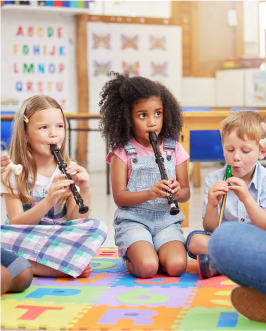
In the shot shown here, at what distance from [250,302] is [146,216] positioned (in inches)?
23.4

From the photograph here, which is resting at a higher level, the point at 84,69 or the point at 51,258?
the point at 84,69

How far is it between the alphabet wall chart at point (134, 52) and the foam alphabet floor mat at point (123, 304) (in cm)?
343

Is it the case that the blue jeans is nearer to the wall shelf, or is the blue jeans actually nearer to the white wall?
the wall shelf

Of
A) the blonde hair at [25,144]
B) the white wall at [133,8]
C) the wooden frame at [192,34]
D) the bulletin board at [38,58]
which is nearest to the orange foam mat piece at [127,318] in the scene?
the blonde hair at [25,144]

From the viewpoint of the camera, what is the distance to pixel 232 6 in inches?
193

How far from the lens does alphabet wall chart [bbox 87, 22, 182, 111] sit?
4523mm

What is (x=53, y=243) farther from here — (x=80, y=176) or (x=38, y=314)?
(x=38, y=314)

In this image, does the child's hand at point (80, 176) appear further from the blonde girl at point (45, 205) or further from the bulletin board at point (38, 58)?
the bulletin board at point (38, 58)

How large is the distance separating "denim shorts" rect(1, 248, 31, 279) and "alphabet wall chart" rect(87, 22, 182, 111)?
3.51 meters

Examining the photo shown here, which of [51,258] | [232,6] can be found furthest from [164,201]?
[232,6]

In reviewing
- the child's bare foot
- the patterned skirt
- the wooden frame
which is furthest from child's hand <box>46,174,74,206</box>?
the wooden frame

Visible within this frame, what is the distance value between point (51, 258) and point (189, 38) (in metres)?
3.95

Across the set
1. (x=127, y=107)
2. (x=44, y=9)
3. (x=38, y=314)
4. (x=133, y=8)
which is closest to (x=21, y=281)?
(x=38, y=314)

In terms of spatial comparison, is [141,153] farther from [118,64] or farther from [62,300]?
[118,64]
